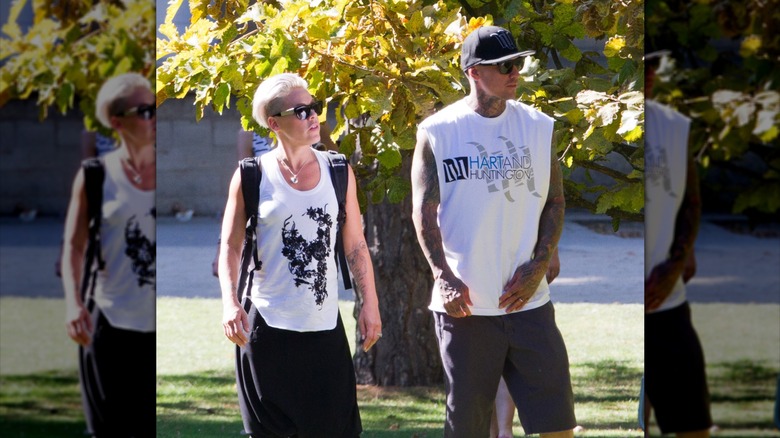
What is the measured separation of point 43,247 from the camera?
2.20 metres

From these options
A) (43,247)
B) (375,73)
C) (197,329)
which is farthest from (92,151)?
(197,329)

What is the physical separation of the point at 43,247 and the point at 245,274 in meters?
1.40

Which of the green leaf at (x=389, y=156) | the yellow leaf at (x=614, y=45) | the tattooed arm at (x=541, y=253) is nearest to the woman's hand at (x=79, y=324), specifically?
the tattooed arm at (x=541, y=253)

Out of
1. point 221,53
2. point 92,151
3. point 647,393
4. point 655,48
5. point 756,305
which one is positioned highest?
point 221,53

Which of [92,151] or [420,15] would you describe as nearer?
[92,151]

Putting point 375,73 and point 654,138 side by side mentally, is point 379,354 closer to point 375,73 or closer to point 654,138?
point 375,73

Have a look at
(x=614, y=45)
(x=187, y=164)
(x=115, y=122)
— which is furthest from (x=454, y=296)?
(x=187, y=164)

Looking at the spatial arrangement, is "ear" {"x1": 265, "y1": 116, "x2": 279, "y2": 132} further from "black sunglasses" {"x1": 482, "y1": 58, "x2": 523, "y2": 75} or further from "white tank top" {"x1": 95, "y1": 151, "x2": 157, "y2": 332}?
"white tank top" {"x1": 95, "y1": 151, "x2": 157, "y2": 332}

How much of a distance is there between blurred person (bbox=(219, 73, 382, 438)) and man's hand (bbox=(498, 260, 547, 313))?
554 mm

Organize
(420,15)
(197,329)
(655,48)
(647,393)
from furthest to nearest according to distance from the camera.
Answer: (197,329)
(420,15)
(647,393)
(655,48)

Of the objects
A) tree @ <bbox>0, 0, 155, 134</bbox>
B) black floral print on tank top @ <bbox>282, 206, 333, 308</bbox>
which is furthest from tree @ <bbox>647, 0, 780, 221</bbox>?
black floral print on tank top @ <bbox>282, 206, 333, 308</bbox>

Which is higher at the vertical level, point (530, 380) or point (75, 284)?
point (75, 284)

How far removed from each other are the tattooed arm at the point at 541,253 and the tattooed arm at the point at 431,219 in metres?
0.14

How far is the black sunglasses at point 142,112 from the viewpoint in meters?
2.15
